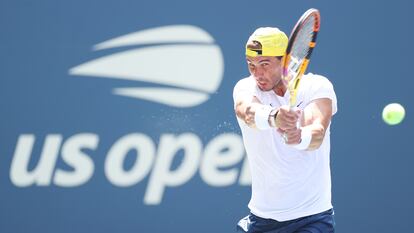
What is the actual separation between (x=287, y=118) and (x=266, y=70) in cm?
54

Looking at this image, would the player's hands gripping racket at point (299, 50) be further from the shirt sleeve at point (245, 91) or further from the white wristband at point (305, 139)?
the shirt sleeve at point (245, 91)

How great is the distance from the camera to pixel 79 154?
5.30 m

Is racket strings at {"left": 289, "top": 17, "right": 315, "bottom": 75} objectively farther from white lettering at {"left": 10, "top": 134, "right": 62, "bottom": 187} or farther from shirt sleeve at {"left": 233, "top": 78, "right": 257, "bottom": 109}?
white lettering at {"left": 10, "top": 134, "right": 62, "bottom": 187}

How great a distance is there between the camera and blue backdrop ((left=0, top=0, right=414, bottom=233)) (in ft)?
17.4

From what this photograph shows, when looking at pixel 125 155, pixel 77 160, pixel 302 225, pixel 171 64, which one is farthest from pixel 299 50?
pixel 77 160

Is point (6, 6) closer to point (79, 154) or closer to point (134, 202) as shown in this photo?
point (79, 154)

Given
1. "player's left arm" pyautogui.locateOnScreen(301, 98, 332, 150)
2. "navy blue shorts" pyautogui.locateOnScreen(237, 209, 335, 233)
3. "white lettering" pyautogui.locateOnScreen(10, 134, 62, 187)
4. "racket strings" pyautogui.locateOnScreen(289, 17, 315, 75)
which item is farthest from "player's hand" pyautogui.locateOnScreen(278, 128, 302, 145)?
Result: "white lettering" pyautogui.locateOnScreen(10, 134, 62, 187)

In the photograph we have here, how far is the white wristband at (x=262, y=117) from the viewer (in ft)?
10.3

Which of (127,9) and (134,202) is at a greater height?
(127,9)

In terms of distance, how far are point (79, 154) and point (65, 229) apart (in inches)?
20.5

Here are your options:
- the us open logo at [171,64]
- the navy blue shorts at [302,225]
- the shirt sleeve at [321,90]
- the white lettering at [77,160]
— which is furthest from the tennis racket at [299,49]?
the white lettering at [77,160]

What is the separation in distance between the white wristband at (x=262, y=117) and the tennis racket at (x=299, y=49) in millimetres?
119

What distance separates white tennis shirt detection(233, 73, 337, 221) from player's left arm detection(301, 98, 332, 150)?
0.06 metres

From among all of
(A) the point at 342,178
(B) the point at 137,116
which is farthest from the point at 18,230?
(A) the point at 342,178
